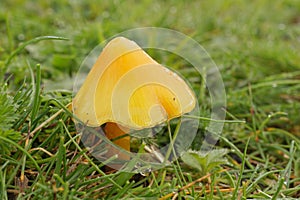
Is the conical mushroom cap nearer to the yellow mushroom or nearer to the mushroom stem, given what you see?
the yellow mushroom

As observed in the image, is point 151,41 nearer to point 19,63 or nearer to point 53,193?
point 19,63

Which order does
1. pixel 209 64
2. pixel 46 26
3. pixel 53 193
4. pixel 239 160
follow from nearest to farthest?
pixel 53 193 → pixel 239 160 → pixel 209 64 → pixel 46 26

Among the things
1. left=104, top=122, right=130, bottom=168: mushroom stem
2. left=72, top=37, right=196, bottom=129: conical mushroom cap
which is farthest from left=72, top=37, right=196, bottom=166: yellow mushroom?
left=104, top=122, right=130, bottom=168: mushroom stem

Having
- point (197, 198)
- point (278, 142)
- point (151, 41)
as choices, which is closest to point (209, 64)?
point (151, 41)

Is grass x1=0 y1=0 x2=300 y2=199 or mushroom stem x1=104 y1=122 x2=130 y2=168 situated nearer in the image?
grass x1=0 y1=0 x2=300 y2=199

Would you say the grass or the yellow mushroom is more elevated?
the yellow mushroom

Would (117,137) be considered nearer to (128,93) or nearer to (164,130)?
(128,93)

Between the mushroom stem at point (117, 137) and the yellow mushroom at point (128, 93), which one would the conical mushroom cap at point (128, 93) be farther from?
the mushroom stem at point (117, 137)
